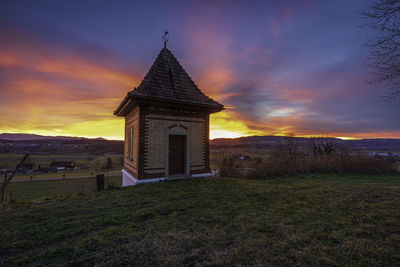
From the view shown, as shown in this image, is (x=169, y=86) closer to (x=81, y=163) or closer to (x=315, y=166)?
(x=315, y=166)

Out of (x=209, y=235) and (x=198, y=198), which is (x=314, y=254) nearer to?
(x=209, y=235)

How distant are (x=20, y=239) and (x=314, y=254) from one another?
5.81 metres

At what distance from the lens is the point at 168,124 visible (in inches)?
396

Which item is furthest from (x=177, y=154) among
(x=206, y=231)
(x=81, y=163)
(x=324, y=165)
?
(x=81, y=163)

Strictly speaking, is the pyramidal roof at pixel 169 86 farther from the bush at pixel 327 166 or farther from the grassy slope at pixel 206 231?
the bush at pixel 327 166

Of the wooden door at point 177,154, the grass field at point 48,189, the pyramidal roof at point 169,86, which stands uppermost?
the pyramidal roof at point 169,86

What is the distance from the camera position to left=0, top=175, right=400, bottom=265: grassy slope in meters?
2.94

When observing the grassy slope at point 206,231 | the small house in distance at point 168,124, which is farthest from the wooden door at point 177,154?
the grassy slope at point 206,231

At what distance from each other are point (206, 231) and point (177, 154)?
6.86m

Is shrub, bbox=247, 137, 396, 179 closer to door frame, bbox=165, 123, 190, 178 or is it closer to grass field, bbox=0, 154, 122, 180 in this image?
door frame, bbox=165, 123, 190, 178

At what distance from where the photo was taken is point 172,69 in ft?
38.0

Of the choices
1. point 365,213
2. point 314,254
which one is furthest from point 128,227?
point 365,213

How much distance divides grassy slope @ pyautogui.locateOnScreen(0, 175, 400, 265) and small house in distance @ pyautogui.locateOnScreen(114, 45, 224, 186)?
3.17 meters

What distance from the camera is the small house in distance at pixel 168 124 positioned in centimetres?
922
